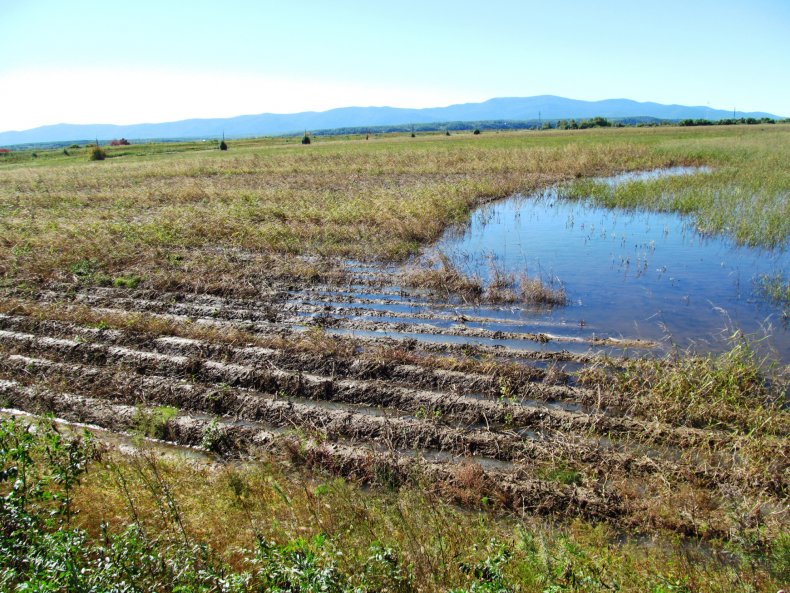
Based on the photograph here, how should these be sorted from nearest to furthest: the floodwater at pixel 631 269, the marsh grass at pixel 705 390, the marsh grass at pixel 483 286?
the marsh grass at pixel 705 390 → the floodwater at pixel 631 269 → the marsh grass at pixel 483 286

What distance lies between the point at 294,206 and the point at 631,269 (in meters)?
11.9

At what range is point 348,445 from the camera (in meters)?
5.61

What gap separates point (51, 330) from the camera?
8766 millimetres

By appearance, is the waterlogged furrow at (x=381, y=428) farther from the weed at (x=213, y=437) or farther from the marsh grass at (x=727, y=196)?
the marsh grass at (x=727, y=196)

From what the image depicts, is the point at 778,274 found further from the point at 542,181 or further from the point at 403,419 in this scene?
the point at 542,181

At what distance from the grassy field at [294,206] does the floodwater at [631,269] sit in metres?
1.23

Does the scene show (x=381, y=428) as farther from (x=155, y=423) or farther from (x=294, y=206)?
(x=294, y=206)

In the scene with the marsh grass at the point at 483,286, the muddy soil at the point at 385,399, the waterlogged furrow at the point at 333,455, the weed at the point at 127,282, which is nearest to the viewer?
the waterlogged furrow at the point at 333,455

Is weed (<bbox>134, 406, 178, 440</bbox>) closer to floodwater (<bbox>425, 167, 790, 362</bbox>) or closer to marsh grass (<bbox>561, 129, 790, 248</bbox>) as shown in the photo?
floodwater (<bbox>425, 167, 790, 362</bbox>)

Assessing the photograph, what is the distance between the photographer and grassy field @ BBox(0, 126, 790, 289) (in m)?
12.7

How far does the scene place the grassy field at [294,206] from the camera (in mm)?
12672

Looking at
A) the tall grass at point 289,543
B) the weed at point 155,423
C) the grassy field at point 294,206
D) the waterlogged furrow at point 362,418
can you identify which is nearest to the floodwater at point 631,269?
the grassy field at point 294,206

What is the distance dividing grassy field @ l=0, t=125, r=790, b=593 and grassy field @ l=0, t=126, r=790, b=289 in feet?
1.31

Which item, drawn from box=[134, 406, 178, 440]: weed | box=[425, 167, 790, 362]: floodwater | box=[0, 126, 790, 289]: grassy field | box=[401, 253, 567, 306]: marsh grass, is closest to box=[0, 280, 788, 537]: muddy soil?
box=[134, 406, 178, 440]: weed
